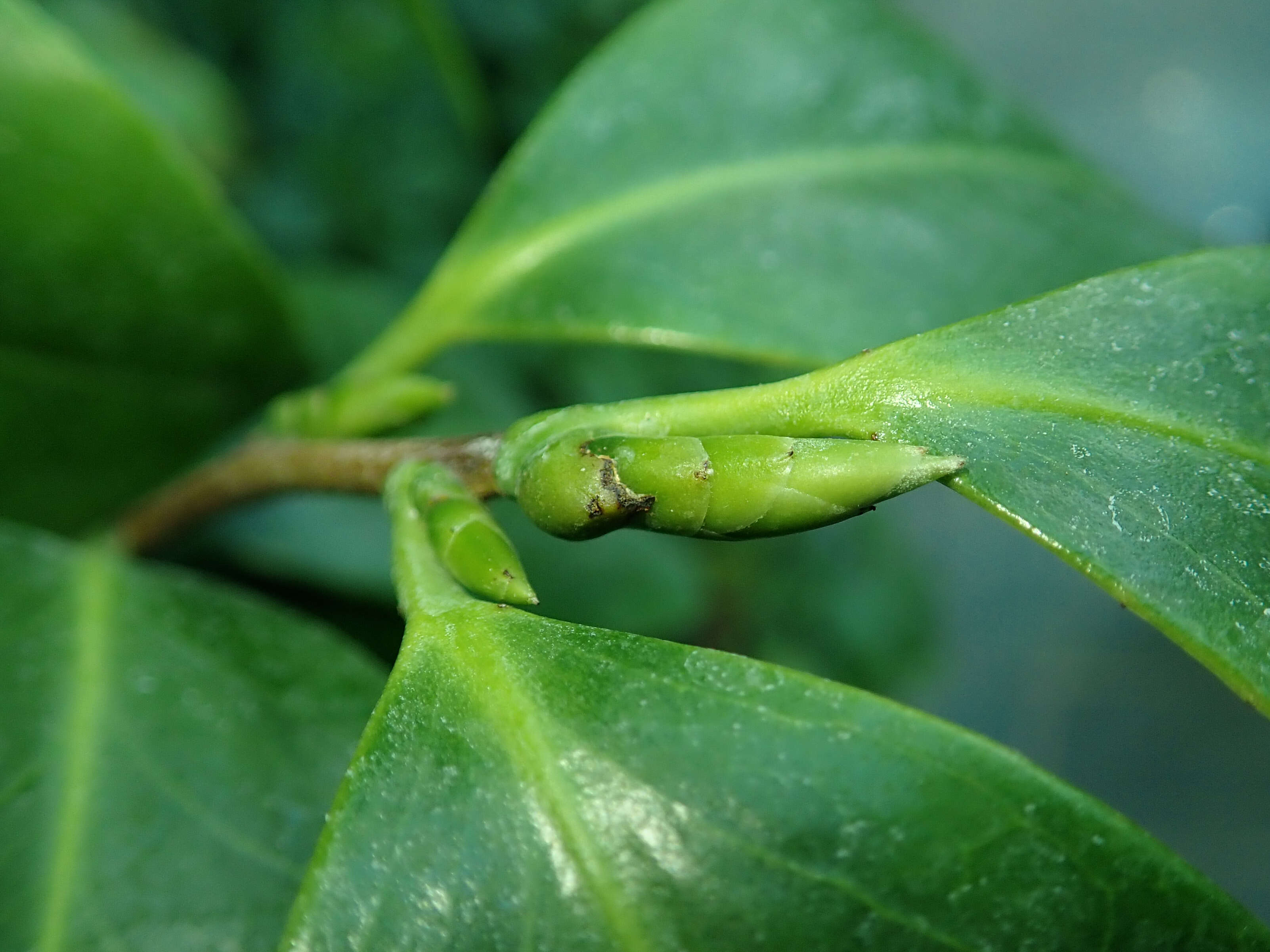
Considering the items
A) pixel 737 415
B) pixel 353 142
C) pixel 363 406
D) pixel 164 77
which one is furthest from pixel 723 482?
pixel 353 142

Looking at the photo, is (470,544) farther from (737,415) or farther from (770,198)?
(770,198)

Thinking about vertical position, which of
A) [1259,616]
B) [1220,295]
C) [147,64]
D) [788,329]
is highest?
[147,64]

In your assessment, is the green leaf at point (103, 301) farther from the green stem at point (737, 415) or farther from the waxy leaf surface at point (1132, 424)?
the waxy leaf surface at point (1132, 424)

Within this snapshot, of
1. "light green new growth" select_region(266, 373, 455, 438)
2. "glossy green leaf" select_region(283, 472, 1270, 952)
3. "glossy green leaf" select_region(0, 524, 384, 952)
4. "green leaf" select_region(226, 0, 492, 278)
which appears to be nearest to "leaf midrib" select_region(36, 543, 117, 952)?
"glossy green leaf" select_region(0, 524, 384, 952)

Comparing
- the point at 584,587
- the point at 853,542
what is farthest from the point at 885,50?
the point at 853,542

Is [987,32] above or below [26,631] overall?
above

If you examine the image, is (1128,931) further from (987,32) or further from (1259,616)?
(987,32)
